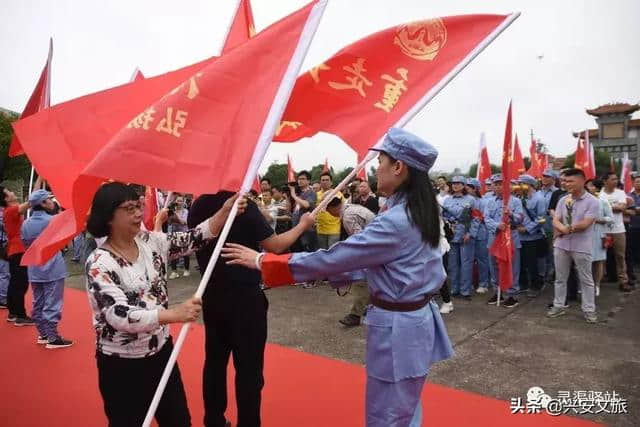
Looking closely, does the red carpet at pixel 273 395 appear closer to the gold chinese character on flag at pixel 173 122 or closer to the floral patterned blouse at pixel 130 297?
the floral patterned blouse at pixel 130 297

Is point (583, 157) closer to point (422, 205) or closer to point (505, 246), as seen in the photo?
point (505, 246)

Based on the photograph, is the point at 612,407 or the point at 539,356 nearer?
the point at 612,407

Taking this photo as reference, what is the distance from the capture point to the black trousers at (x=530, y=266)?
6.76 meters

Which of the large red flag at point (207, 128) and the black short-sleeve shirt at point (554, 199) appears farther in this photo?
the black short-sleeve shirt at point (554, 199)

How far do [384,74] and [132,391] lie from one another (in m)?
2.15

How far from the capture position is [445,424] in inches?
117

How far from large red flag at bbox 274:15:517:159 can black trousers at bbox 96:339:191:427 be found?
154 cm

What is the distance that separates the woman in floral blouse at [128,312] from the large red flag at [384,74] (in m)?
0.94

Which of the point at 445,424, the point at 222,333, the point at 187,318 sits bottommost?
the point at 445,424

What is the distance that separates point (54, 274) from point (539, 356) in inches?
194

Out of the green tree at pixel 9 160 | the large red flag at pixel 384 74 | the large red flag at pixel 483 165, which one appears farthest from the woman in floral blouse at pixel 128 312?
the green tree at pixel 9 160

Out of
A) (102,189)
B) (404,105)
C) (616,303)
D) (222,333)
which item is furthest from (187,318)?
(616,303)

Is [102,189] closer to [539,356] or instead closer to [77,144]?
[77,144]

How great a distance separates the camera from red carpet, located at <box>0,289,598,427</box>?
3.09 meters
